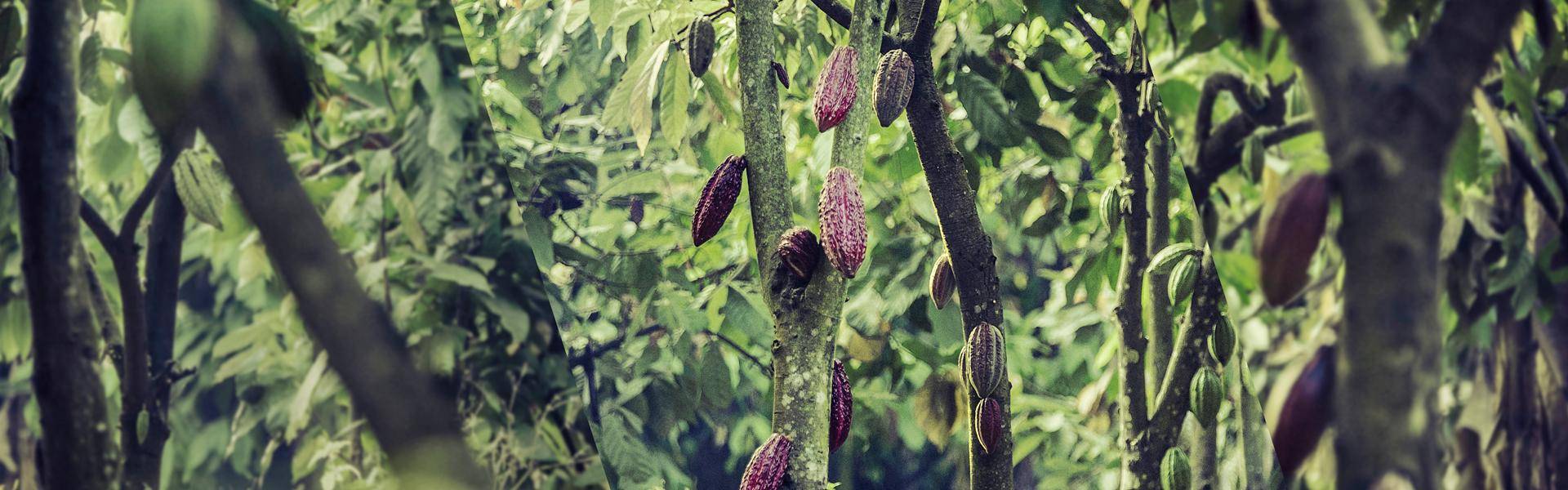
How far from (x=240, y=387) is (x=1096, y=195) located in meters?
0.43

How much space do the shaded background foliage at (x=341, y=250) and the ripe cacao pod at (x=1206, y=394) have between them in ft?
1.15

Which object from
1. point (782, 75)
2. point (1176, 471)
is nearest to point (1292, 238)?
point (1176, 471)

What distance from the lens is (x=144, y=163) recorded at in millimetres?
464

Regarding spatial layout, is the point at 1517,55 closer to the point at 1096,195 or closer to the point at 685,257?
the point at 1096,195

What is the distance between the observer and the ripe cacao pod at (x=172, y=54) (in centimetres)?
44

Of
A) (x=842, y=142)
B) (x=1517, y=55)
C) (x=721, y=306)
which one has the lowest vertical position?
(x=721, y=306)

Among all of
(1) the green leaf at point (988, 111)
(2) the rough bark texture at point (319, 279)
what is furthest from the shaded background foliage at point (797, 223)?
(2) the rough bark texture at point (319, 279)

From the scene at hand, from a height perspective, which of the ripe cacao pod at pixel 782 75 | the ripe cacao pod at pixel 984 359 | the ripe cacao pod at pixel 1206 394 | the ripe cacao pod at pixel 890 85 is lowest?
the ripe cacao pod at pixel 984 359

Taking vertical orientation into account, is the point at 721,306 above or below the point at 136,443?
above

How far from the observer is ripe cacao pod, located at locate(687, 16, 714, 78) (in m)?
0.55

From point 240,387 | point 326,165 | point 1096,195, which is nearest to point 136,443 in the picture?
point 240,387

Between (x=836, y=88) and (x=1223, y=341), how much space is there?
9.3 inches

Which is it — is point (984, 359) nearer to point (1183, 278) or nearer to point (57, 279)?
point (1183, 278)

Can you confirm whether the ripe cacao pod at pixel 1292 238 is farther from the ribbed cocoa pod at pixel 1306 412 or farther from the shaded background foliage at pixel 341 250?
the shaded background foliage at pixel 341 250
